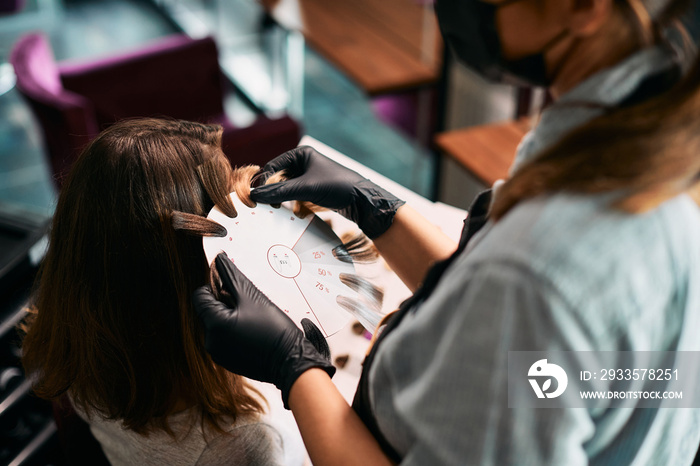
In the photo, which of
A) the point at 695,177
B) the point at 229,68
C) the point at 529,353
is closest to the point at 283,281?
the point at 529,353

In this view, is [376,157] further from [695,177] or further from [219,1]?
[695,177]

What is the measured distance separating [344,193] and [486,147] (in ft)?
5.04

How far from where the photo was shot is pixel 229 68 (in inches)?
179

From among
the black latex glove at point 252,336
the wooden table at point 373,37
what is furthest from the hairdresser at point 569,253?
the wooden table at point 373,37

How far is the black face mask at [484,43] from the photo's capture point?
735 millimetres

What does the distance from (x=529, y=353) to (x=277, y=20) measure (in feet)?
9.68

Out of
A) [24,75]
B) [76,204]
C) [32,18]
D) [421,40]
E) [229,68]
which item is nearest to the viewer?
[76,204]

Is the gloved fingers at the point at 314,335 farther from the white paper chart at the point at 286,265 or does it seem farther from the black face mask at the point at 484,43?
the black face mask at the point at 484,43

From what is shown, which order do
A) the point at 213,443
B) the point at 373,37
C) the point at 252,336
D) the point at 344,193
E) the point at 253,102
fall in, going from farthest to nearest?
the point at 253,102, the point at 373,37, the point at 344,193, the point at 213,443, the point at 252,336

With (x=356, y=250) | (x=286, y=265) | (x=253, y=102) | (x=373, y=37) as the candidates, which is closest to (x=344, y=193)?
(x=356, y=250)

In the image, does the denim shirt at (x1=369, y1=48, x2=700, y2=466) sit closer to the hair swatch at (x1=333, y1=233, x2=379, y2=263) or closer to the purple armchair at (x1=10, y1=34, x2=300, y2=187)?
the hair swatch at (x1=333, y1=233, x2=379, y2=263)

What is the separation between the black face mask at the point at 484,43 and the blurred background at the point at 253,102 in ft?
3.01

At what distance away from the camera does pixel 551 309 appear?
0.63 meters

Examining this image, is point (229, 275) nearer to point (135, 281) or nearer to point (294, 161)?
point (135, 281)
